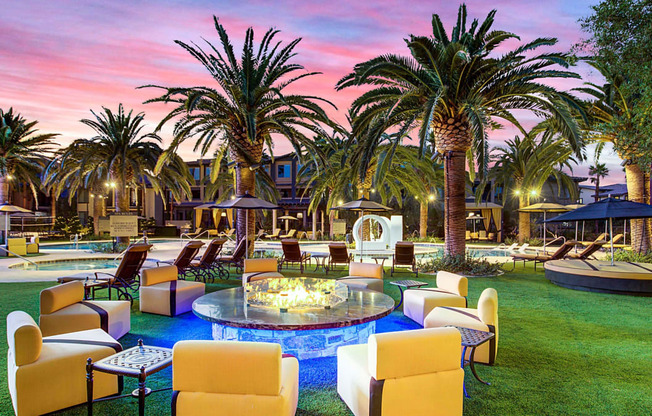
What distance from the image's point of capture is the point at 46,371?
11.4ft

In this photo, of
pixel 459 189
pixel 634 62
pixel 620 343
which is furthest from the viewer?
pixel 459 189

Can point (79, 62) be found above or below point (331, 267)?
above

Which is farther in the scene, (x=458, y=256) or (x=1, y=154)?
(x=1, y=154)

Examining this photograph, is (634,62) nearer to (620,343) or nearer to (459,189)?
(459,189)

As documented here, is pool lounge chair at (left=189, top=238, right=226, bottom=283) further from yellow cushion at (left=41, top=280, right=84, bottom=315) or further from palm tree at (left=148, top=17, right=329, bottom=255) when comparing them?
yellow cushion at (left=41, top=280, right=84, bottom=315)

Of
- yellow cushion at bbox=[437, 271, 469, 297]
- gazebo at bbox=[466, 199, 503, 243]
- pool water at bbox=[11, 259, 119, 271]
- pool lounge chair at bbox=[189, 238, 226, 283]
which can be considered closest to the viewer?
yellow cushion at bbox=[437, 271, 469, 297]

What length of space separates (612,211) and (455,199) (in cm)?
387

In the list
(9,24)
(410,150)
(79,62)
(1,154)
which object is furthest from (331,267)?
(1,154)

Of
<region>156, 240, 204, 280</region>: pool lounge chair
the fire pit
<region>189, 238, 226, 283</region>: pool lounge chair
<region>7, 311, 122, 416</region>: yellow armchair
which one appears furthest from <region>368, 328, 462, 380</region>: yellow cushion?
<region>189, 238, 226, 283</region>: pool lounge chair

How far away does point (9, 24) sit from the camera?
1148 centimetres

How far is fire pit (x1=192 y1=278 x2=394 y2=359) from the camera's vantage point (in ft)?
14.8

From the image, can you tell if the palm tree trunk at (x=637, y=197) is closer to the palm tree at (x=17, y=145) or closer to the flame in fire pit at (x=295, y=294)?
the flame in fire pit at (x=295, y=294)

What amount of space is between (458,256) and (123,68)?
42.7 feet

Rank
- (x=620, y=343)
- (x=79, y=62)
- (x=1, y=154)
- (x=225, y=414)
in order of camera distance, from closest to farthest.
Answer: (x=225, y=414), (x=620, y=343), (x=79, y=62), (x=1, y=154)
